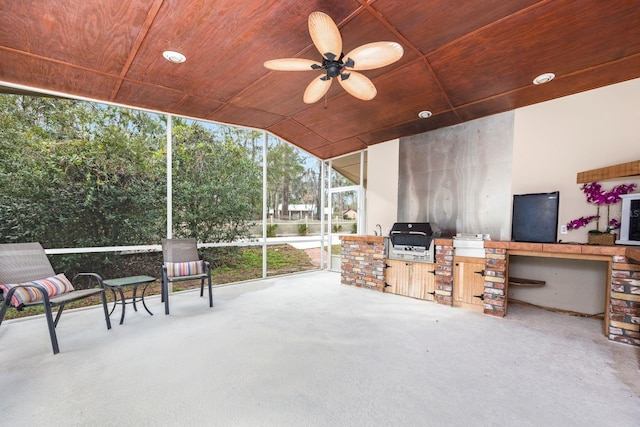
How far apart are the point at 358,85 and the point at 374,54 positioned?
448mm

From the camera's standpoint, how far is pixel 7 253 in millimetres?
2730

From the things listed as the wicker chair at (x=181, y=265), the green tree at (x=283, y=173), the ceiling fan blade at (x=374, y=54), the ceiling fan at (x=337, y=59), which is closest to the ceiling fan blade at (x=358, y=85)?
the ceiling fan at (x=337, y=59)

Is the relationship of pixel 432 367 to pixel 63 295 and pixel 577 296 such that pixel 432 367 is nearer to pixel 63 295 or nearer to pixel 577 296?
pixel 577 296

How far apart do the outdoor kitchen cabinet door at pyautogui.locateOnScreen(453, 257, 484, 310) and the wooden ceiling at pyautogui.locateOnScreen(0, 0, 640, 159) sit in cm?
A: 218

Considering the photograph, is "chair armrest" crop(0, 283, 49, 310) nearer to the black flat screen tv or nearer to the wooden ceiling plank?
the wooden ceiling plank

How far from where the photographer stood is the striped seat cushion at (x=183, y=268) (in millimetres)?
3627

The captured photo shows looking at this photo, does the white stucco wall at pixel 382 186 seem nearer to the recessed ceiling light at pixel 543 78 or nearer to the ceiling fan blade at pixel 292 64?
the recessed ceiling light at pixel 543 78

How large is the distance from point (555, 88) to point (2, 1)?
539 cm

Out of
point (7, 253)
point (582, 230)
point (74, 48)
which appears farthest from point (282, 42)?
point (582, 230)

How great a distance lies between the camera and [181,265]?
3.71 meters

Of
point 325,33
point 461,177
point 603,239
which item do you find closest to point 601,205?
point 603,239

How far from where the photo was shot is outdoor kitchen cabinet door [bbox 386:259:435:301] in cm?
409

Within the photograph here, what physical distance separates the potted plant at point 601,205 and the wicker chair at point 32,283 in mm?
5570

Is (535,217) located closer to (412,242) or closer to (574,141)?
(574,141)
